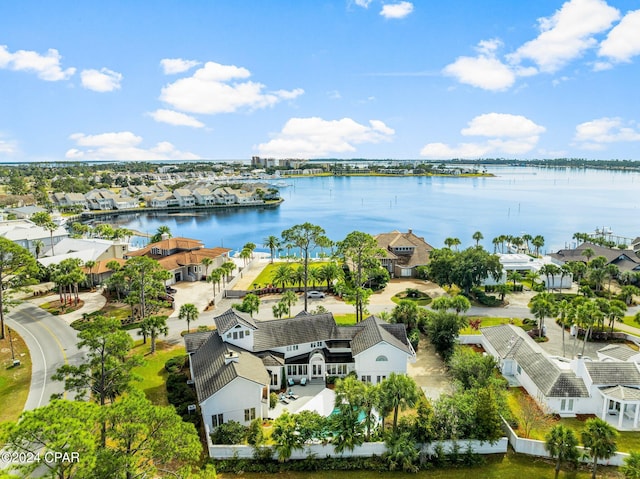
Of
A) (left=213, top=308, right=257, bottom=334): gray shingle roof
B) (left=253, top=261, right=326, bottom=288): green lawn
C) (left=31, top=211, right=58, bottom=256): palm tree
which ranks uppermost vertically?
(left=31, top=211, right=58, bottom=256): palm tree

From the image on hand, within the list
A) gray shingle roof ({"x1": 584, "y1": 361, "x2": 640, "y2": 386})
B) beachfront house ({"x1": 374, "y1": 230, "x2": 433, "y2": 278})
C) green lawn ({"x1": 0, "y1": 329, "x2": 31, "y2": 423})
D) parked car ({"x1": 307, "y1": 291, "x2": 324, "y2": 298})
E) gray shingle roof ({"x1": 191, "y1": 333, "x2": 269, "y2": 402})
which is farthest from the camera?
beachfront house ({"x1": 374, "y1": 230, "x2": 433, "y2": 278})

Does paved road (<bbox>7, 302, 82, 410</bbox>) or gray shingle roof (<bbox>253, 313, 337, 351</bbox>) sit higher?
gray shingle roof (<bbox>253, 313, 337, 351</bbox>)

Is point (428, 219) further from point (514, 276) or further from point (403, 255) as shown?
point (514, 276)

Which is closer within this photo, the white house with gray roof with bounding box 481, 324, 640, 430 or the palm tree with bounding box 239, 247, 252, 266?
the white house with gray roof with bounding box 481, 324, 640, 430

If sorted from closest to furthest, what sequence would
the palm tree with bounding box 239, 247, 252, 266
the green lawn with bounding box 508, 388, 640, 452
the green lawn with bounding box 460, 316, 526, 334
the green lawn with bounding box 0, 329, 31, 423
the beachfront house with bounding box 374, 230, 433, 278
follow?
the green lawn with bounding box 508, 388, 640, 452
the green lawn with bounding box 0, 329, 31, 423
the green lawn with bounding box 460, 316, 526, 334
the beachfront house with bounding box 374, 230, 433, 278
the palm tree with bounding box 239, 247, 252, 266

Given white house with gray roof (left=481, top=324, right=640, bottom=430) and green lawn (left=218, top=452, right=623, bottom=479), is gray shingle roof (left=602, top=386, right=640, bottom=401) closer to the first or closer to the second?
white house with gray roof (left=481, top=324, right=640, bottom=430)

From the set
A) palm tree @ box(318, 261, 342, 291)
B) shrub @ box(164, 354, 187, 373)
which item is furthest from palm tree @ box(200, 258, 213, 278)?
shrub @ box(164, 354, 187, 373)

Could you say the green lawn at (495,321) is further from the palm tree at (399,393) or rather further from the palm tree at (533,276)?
the palm tree at (399,393)
